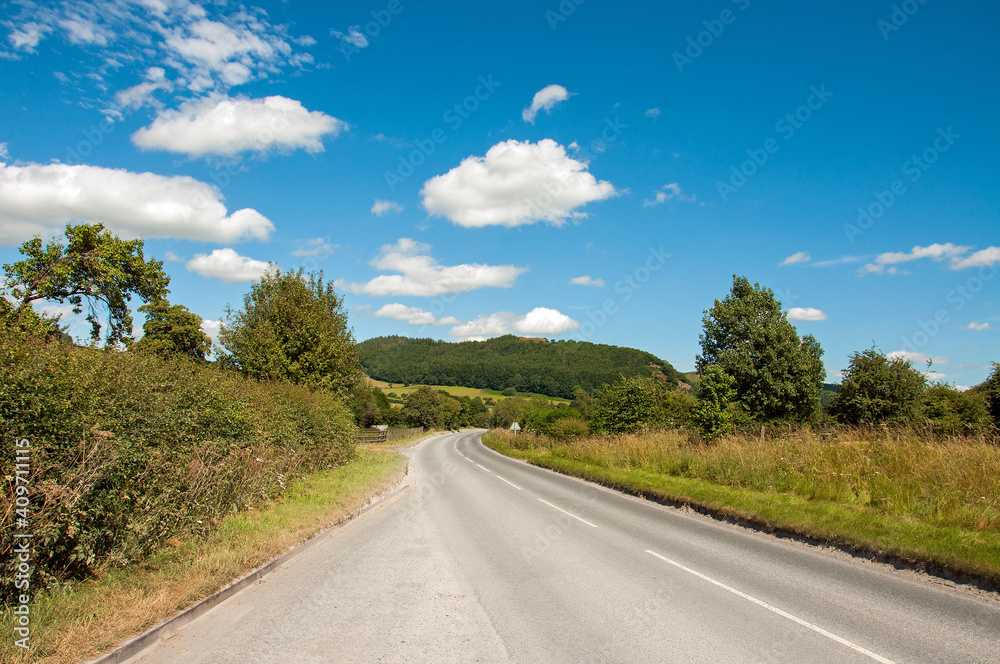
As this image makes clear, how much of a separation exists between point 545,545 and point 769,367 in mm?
28378

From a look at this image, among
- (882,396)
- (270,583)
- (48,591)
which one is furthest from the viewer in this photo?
(882,396)

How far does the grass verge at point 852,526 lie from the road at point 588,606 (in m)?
0.38

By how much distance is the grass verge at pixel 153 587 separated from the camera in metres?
4.21

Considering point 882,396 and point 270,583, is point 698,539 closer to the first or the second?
point 270,583

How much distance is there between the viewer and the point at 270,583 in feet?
21.9

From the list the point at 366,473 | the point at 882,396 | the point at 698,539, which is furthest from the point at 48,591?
the point at 882,396

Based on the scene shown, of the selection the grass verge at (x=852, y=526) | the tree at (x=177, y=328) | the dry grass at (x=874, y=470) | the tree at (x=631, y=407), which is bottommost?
the grass verge at (x=852, y=526)

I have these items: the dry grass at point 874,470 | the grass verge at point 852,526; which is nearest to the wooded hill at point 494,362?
the dry grass at point 874,470

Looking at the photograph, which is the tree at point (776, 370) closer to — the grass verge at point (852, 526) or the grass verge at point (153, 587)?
the grass verge at point (852, 526)

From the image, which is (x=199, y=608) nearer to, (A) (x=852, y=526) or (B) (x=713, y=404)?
(A) (x=852, y=526)

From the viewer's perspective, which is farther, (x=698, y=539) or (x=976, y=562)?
(x=698, y=539)

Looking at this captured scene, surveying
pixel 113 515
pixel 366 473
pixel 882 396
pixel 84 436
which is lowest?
pixel 366 473

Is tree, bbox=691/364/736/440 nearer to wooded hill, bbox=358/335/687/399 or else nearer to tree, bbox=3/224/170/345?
tree, bbox=3/224/170/345

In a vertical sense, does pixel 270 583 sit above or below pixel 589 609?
below
